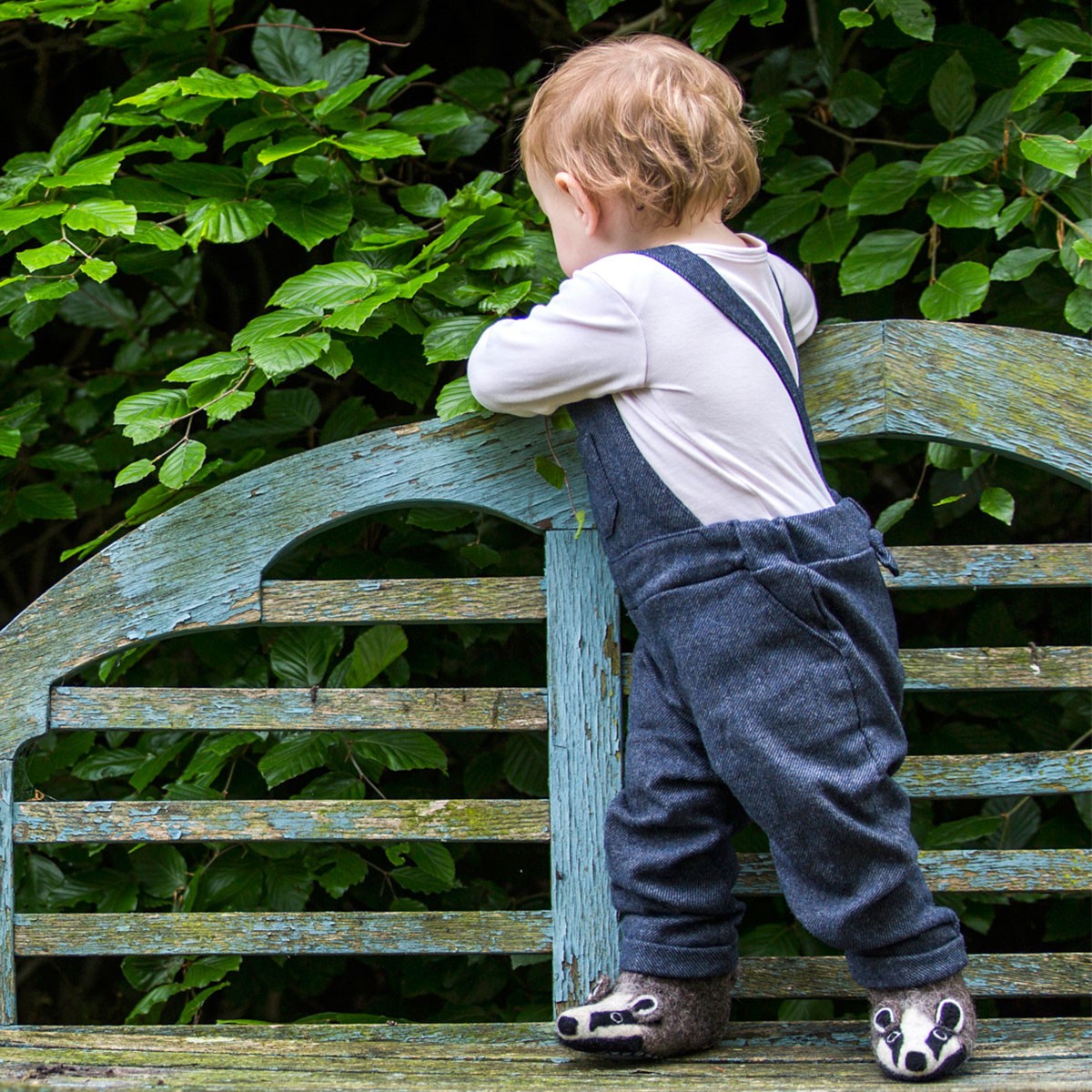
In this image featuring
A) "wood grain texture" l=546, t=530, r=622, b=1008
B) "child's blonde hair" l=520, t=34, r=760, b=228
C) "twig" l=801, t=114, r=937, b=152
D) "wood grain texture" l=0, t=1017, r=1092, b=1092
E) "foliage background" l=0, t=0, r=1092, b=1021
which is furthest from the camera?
"twig" l=801, t=114, r=937, b=152

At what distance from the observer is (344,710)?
1.36 m

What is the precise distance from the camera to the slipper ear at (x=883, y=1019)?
117 centimetres

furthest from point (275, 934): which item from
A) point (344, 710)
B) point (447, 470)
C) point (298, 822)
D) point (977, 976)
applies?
point (977, 976)

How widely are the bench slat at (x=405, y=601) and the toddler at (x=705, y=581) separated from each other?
136 mm

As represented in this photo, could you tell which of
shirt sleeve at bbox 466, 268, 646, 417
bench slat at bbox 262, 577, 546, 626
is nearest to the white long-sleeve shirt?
shirt sleeve at bbox 466, 268, 646, 417

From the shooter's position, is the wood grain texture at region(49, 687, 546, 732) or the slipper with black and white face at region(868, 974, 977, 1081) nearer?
the slipper with black and white face at region(868, 974, 977, 1081)

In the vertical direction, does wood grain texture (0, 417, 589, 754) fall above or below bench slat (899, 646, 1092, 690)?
above

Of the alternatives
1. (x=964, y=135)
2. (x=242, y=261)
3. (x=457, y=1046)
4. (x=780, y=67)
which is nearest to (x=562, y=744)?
(x=457, y=1046)

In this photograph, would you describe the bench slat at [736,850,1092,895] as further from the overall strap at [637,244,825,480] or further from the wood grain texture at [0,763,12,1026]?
the wood grain texture at [0,763,12,1026]

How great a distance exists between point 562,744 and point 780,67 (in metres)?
1.00

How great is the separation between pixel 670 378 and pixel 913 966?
0.60m

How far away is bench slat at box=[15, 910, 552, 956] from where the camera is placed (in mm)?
1353

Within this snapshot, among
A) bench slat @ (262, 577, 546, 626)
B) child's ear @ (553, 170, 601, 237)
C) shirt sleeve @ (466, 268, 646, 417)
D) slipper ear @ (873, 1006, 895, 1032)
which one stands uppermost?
child's ear @ (553, 170, 601, 237)

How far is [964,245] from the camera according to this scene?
172cm
